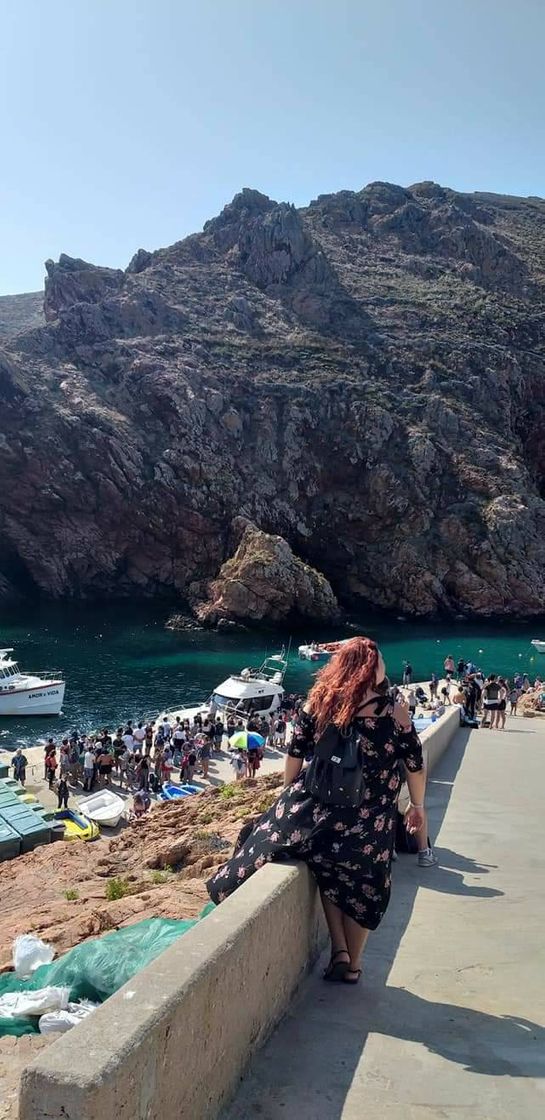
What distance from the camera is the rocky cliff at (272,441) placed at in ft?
224

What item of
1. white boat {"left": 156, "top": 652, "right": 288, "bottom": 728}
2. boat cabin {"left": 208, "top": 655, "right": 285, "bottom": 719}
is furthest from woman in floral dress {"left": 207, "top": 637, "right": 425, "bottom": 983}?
boat cabin {"left": 208, "top": 655, "right": 285, "bottom": 719}

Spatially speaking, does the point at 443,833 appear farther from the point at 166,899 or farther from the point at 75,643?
the point at 75,643

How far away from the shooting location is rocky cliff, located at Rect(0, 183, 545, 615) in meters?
68.3

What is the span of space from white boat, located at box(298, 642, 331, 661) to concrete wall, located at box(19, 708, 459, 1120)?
46900 mm

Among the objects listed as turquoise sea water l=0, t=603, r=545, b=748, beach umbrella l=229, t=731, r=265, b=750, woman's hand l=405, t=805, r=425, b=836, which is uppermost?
woman's hand l=405, t=805, r=425, b=836

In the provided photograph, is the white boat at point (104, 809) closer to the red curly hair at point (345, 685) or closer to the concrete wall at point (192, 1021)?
the concrete wall at point (192, 1021)

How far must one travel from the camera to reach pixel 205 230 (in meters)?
105

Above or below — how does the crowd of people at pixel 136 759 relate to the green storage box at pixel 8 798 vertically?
below

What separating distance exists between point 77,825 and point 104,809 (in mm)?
1095

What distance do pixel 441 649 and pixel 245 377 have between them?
38.4m

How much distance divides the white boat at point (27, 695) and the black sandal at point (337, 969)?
32471 mm

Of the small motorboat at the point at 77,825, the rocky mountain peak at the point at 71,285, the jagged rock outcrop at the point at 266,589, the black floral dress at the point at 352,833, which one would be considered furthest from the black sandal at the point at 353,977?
the rocky mountain peak at the point at 71,285

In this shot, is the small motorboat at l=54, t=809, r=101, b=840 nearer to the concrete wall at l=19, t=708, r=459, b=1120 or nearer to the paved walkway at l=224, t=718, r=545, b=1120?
the paved walkway at l=224, t=718, r=545, b=1120

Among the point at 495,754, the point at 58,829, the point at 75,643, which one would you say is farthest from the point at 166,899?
the point at 75,643
